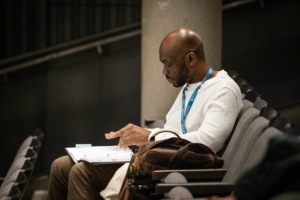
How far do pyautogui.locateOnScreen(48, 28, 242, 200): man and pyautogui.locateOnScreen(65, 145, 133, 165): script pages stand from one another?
0.06 m

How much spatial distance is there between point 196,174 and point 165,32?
2656 mm

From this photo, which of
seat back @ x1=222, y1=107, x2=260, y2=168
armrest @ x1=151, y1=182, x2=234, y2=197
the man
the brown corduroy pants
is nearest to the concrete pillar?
the man

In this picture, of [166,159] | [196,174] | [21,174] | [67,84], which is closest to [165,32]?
[21,174]

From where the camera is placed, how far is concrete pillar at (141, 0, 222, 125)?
263 inches

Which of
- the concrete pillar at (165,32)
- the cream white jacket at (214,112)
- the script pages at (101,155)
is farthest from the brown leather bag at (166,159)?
the concrete pillar at (165,32)

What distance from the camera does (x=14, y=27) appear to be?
9.37 meters

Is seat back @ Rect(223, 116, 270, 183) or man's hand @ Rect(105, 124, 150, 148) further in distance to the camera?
man's hand @ Rect(105, 124, 150, 148)

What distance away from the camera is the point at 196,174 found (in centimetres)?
425

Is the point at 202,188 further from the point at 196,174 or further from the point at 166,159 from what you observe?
the point at 166,159

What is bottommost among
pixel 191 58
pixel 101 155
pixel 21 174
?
pixel 21 174

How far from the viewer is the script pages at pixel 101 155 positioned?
15.6ft

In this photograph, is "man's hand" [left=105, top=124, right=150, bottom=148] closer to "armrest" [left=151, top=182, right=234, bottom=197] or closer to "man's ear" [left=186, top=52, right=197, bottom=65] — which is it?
"man's ear" [left=186, top=52, right=197, bottom=65]

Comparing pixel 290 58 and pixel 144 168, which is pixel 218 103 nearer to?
pixel 144 168

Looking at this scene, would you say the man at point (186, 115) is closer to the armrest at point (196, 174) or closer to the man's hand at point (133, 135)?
the man's hand at point (133, 135)
